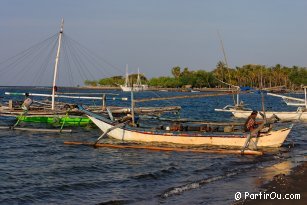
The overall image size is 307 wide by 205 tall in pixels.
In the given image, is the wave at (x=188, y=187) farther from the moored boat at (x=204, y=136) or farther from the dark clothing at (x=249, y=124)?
the dark clothing at (x=249, y=124)

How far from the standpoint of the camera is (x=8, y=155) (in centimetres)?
2348

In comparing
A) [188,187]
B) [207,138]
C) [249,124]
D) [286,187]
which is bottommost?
[188,187]

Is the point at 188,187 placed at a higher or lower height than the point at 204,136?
lower

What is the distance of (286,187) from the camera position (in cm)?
1397

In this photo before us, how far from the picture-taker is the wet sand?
11992 mm

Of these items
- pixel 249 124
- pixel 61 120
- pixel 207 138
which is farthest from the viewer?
pixel 61 120

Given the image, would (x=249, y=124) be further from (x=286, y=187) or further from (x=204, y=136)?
(x=286, y=187)

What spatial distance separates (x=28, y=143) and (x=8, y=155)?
14.0 ft

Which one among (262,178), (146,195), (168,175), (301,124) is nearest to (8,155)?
(168,175)

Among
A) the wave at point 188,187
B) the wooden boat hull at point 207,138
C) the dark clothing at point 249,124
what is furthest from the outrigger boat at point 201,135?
the wave at point 188,187

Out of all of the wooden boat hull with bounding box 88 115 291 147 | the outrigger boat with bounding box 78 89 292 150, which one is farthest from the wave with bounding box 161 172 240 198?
the wooden boat hull with bounding box 88 115 291 147

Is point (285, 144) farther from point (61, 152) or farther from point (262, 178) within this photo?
point (61, 152)

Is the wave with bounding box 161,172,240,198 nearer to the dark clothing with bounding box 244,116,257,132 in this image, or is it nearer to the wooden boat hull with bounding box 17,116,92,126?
the dark clothing with bounding box 244,116,257,132

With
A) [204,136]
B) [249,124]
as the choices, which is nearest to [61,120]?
[204,136]
